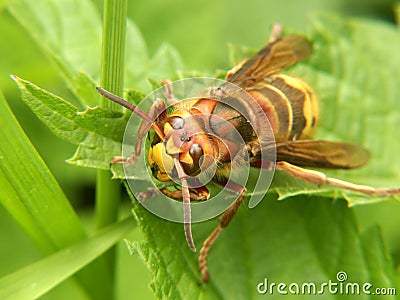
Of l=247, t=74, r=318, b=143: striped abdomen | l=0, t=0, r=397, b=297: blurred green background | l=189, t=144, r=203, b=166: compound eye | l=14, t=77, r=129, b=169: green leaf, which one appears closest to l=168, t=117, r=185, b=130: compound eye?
l=189, t=144, r=203, b=166: compound eye

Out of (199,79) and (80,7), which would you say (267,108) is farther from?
(80,7)

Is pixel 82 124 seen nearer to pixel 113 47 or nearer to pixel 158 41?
pixel 113 47

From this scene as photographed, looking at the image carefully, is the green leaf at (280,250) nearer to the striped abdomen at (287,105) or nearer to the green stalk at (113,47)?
the striped abdomen at (287,105)

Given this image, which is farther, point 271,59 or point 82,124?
point 271,59

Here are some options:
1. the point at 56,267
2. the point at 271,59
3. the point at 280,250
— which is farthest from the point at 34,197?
the point at 271,59

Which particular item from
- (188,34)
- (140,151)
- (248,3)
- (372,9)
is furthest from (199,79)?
(372,9)

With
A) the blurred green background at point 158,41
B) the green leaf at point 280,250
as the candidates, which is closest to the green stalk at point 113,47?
the green leaf at point 280,250
